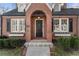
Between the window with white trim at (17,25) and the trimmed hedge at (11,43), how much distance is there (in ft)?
0.44

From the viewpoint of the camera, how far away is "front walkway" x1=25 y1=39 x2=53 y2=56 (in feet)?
9.88

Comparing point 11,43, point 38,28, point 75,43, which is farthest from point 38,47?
point 75,43

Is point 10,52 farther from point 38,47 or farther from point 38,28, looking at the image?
point 38,28

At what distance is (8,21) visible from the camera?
3.01 metres

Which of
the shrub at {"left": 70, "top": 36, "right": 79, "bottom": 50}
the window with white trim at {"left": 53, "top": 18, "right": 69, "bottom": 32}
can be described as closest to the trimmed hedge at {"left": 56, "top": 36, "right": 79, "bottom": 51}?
the shrub at {"left": 70, "top": 36, "right": 79, "bottom": 50}

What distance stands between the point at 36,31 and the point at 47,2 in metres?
0.38

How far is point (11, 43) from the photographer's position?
119 inches

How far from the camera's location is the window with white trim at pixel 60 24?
3020 mm

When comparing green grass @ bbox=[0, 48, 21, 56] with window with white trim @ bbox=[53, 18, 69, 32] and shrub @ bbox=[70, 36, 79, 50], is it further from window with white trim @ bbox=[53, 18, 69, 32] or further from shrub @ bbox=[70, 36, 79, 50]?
shrub @ bbox=[70, 36, 79, 50]

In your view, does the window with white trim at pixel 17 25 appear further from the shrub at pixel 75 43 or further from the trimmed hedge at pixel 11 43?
the shrub at pixel 75 43

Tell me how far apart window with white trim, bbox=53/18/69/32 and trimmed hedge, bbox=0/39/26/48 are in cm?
43

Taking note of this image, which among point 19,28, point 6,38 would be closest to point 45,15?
point 19,28

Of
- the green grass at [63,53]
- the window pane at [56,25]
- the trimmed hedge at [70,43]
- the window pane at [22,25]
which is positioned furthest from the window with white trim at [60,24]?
the window pane at [22,25]

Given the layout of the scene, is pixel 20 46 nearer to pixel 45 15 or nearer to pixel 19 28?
pixel 19 28
